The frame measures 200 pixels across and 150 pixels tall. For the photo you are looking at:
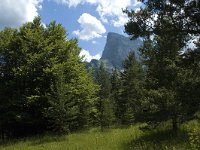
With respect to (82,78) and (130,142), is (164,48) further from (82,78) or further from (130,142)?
(82,78)

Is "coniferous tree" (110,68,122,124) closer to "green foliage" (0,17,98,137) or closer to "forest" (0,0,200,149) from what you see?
"forest" (0,0,200,149)

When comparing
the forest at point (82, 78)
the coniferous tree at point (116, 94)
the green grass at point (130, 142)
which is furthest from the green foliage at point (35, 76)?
the coniferous tree at point (116, 94)

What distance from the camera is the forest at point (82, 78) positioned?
57.6ft

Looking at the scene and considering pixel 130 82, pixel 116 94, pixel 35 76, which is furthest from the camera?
pixel 116 94

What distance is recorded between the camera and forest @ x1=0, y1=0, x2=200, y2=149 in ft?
57.6

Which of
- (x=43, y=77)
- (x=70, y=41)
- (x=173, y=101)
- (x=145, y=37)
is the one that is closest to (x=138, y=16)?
(x=145, y=37)

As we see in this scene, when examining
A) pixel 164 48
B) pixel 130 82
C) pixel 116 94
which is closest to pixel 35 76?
pixel 164 48

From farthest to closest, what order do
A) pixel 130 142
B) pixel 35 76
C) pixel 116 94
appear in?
pixel 116 94, pixel 35 76, pixel 130 142

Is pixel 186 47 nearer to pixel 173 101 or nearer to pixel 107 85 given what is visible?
pixel 173 101

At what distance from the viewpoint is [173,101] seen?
835 inches

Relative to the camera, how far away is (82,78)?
3925cm

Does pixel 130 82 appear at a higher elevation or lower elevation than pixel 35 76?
higher

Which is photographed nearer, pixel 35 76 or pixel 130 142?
pixel 130 142

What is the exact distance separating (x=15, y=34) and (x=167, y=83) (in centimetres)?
2259
